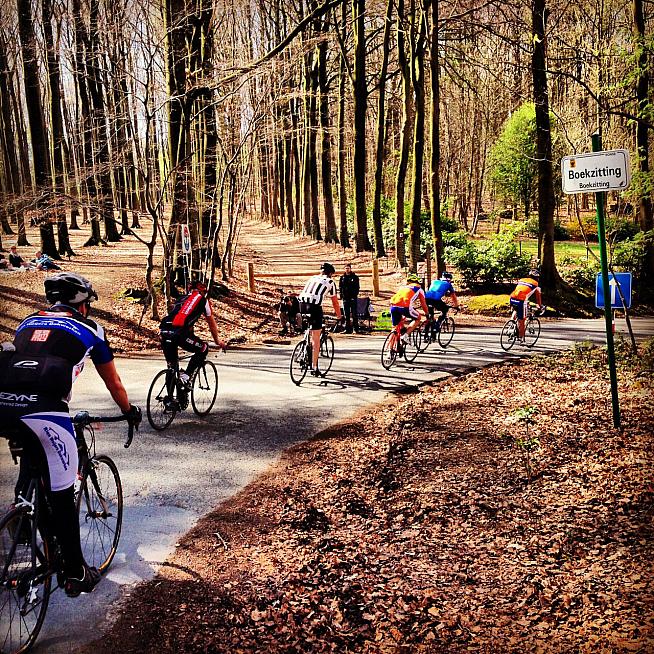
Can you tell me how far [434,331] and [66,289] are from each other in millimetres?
11286

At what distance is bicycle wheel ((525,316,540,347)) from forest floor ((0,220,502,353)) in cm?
427

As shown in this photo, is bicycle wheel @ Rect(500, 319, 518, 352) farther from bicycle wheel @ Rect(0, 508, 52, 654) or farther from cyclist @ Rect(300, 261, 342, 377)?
bicycle wheel @ Rect(0, 508, 52, 654)

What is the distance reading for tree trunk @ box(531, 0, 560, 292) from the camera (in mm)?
18234

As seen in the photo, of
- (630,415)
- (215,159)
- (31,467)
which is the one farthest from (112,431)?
(215,159)

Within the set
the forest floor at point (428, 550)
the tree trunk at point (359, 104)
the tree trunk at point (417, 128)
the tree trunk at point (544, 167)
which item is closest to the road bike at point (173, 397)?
the forest floor at point (428, 550)

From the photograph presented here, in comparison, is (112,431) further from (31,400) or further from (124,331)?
(124,331)

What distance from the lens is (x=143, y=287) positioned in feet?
58.9

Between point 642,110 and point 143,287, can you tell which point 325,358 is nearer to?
point 642,110

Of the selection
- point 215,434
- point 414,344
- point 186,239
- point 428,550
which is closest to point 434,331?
point 414,344

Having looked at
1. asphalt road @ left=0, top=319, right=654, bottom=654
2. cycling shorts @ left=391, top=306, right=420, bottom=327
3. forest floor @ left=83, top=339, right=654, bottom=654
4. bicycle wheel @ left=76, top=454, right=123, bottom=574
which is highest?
cycling shorts @ left=391, top=306, right=420, bottom=327

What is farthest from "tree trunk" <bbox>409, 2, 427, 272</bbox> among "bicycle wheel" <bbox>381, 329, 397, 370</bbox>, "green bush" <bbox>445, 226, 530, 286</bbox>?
"bicycle wheel" <bbox>381, 329, 397, 370</bbox>

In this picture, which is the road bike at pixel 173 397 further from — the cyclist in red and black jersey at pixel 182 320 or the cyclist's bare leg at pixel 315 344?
the cyclist's bare leg at pixel 315 344

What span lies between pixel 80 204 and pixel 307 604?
11.5 meters

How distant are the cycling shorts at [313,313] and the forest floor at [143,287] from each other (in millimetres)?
4380
